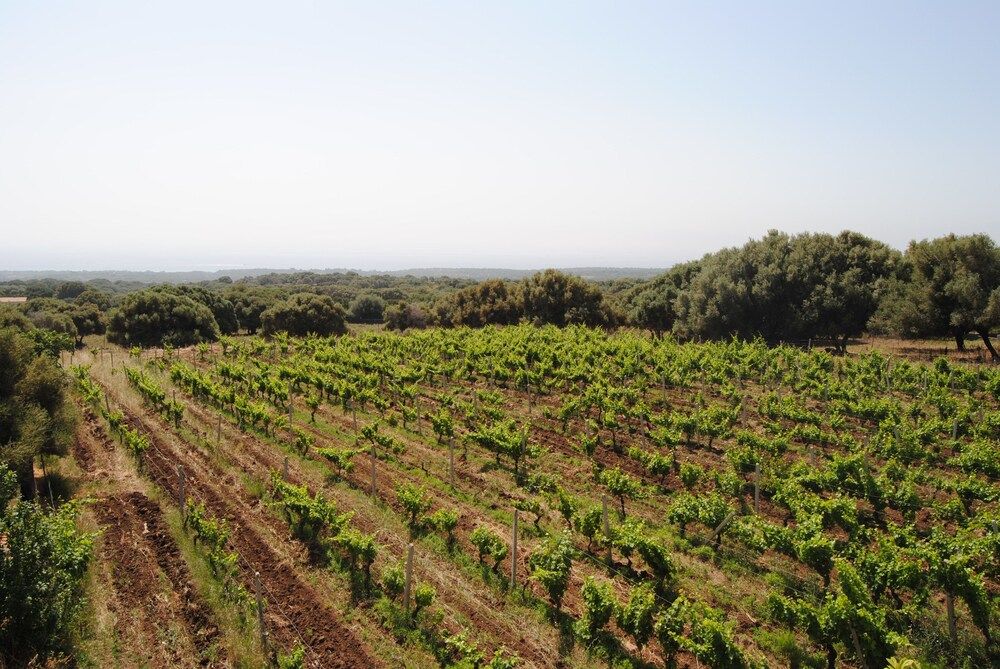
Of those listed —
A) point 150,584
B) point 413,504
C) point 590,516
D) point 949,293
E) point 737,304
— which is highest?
point 949,293

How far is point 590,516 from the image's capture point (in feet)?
41.3

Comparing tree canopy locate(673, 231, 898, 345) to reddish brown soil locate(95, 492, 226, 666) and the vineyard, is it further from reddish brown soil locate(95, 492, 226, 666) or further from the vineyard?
reddish brown soil locate(95, 492, 226, 666)

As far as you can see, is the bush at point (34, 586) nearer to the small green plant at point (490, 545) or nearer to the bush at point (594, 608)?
the small green plant at point (490, 545)

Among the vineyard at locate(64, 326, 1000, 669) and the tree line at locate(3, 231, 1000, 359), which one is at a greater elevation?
the tree line at locate(3, 231, 1000, 359)

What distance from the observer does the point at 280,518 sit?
1466 centimetres

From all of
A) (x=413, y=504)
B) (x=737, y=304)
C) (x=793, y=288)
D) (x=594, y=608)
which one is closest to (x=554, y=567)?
(x=594, y=608)

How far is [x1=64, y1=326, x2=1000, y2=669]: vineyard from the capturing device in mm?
9719

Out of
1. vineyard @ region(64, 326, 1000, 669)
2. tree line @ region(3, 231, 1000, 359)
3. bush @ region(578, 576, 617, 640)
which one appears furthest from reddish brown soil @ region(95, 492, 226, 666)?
tree line @ region(3, 231, 1000, 359)

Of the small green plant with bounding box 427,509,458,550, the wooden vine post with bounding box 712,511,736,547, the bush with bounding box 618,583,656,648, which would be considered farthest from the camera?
the small green plant with bounding box 427,509,458,550

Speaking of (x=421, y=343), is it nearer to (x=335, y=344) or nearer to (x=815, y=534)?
(x=335, y=344)

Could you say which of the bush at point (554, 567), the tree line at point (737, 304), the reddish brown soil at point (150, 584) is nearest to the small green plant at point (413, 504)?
the bush at point (554, 567)

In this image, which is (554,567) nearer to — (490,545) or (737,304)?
(490,545)

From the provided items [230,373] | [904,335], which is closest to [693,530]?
[230,373]

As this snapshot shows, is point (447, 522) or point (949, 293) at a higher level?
point (949, 293)
